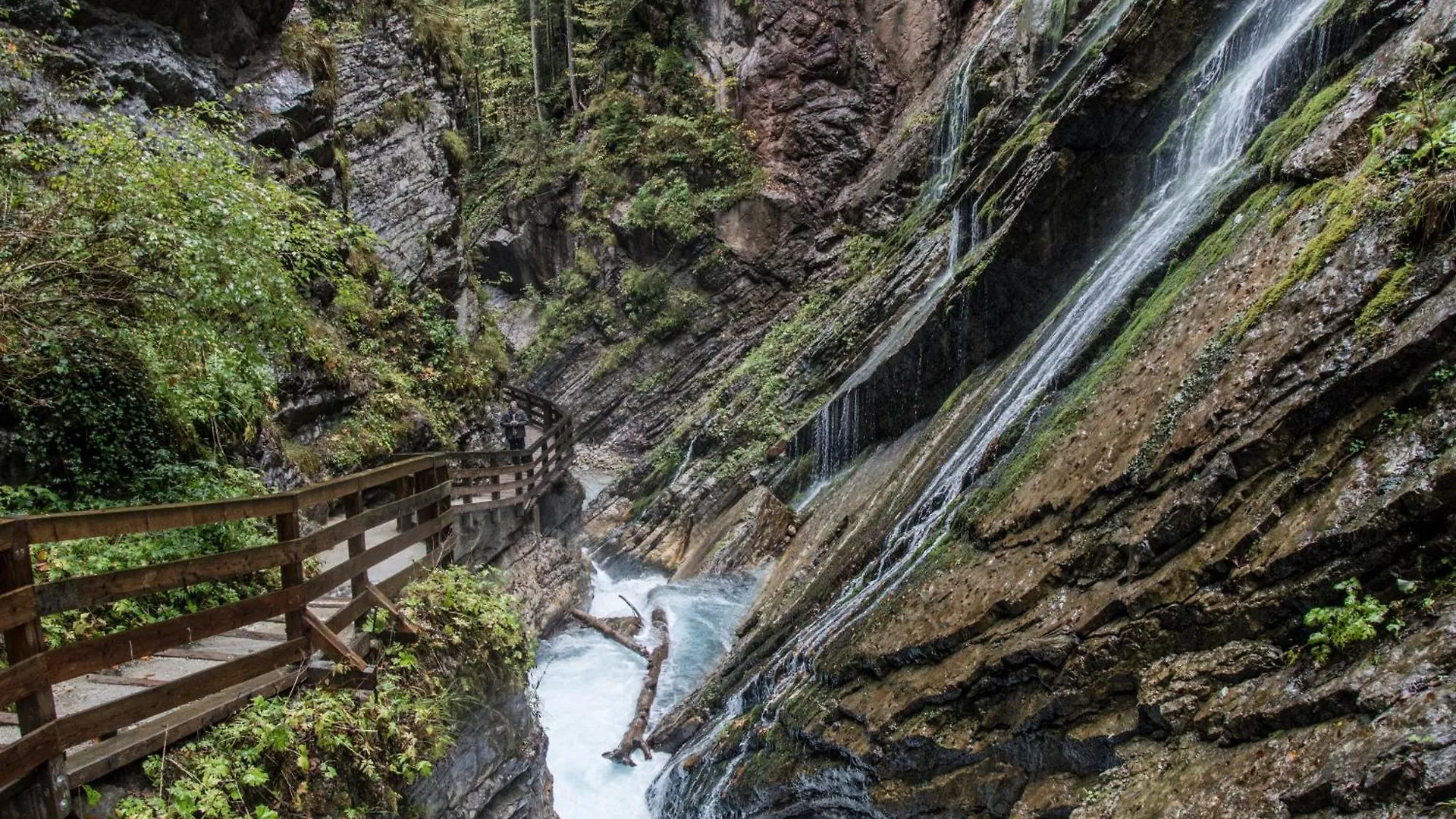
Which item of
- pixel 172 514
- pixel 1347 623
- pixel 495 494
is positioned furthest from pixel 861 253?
pixel 172 514

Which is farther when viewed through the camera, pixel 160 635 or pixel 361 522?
pixel 361 522

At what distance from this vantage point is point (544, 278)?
30109 mm

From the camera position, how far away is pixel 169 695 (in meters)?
3.78

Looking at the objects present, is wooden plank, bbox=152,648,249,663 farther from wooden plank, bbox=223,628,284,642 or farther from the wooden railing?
the wooden railing

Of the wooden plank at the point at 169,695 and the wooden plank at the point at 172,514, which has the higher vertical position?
the wooden plank at the point at 172,514

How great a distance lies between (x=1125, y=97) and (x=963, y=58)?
10.5 m

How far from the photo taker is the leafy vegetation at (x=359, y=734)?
12.1 feet

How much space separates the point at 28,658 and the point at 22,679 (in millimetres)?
89

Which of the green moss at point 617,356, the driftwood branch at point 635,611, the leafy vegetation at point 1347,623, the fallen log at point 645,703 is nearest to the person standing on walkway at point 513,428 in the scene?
the driftwood branch at point 635,611

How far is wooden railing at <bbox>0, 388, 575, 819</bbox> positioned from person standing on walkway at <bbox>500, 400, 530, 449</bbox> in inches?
349

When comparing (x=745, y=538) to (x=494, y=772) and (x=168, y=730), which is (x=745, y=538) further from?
(x=168, y=730)

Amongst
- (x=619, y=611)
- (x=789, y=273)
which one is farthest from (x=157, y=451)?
(x=789, y=273)

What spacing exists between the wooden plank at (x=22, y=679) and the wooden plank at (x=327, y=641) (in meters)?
1.47

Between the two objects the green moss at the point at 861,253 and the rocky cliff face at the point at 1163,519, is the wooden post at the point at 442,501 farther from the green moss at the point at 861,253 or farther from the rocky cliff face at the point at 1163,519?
the green moss at the point at 861,253
